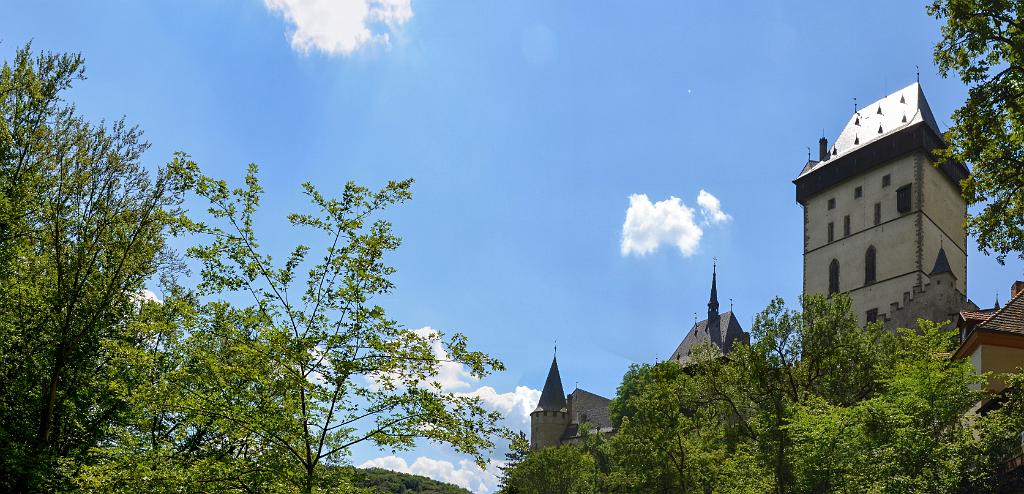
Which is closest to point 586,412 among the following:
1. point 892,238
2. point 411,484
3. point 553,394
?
point 553,394

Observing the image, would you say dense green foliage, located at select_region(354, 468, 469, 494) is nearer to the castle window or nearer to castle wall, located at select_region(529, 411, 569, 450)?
castle wall, located at select_region(529, 411, 569, 450)

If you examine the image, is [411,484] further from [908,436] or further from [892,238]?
[908,436]

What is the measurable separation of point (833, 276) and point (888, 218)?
20.5 ft

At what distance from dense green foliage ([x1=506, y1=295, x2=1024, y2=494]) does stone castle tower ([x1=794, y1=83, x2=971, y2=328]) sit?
27.3 meters

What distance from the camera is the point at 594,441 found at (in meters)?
67.2

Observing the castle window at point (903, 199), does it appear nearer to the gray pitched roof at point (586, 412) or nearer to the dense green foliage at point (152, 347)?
the gray pitched roof at point (586, 412)

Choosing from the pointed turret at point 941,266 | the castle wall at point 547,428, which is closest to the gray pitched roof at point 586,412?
the castle wall at point 547,428

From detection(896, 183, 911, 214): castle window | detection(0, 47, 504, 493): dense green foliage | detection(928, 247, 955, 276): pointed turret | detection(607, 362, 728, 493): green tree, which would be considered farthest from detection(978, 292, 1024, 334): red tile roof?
detection(896, 183, 911, 214): castle window

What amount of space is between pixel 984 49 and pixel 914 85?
61.3 meters

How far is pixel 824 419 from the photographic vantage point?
25.8m

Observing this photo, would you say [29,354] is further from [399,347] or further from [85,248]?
[399,347]

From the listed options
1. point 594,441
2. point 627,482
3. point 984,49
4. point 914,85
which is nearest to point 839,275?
point 914,85

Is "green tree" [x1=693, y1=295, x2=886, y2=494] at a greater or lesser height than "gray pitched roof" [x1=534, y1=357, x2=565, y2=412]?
lesser

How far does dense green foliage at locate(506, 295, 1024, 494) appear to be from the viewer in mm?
20766
